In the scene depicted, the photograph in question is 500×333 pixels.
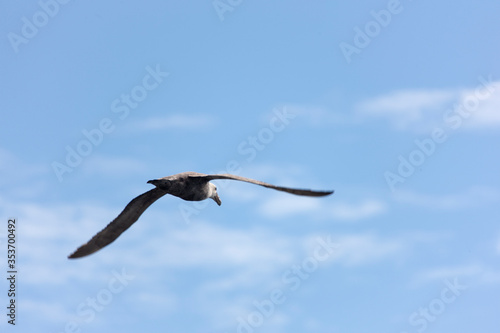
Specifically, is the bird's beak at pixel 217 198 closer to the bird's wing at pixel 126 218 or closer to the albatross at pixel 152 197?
the albatross at pixel 152 197

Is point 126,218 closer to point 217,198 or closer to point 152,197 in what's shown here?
point 152,197

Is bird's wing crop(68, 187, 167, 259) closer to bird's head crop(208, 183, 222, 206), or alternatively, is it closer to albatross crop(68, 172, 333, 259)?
albatross crop(68, 172, 333, 259)

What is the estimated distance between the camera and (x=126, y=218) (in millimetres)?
20391

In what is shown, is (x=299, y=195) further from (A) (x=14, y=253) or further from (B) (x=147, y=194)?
(A) (x=14, y=253)

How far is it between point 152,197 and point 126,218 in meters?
0.95

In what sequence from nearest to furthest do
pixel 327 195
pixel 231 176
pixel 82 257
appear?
pixel 327 195, pixel 231 176, pixel 82 257

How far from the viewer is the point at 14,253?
2264 centimetres

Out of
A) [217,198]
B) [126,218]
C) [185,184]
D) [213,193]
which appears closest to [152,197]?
[126,218]

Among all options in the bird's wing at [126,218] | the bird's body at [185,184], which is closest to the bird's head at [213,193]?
the bird's body at [185,184]

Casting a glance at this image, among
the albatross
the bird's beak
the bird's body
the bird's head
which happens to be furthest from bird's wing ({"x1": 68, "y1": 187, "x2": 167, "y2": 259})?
the bird's beak

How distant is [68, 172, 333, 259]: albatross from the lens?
63.3 feet

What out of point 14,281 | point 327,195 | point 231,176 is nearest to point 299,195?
point 327,195

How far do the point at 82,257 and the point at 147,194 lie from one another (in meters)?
2.52

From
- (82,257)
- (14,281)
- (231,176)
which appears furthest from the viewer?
(14,281)
